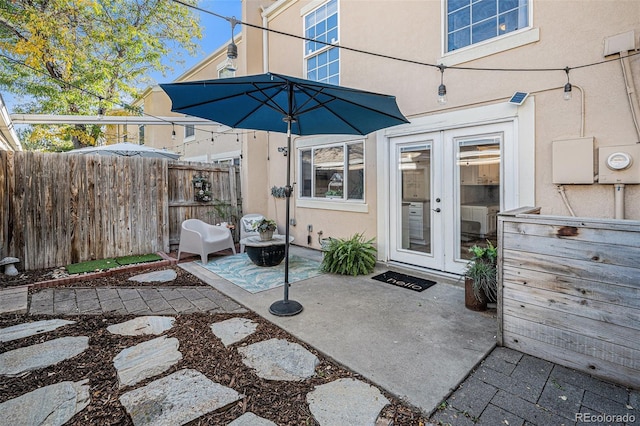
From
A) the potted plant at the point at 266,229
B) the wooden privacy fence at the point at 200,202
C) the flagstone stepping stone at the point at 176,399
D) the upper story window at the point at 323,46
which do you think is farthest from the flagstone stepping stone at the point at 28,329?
the upper story window at the point at 323,46

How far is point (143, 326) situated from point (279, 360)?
157cm

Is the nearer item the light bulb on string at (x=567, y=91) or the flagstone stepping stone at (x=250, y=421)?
the flagstone stepping stone at (x=250, y=421)

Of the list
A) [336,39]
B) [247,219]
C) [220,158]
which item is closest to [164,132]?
[220,158]

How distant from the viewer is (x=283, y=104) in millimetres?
3992

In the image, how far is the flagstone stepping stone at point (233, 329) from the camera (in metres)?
2.81

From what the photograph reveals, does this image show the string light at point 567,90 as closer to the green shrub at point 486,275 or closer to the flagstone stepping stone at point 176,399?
the green shrub at point 486,275

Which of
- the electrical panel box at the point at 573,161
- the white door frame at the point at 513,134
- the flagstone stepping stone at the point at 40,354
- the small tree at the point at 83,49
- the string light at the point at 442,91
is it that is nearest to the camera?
the flagstone stepping stone at the point at 40,354

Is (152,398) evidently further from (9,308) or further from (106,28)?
(106,28)

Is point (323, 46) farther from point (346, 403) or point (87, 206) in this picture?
point (346, 403)

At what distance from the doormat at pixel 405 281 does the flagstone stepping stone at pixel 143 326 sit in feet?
9.39

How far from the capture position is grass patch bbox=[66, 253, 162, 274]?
486cm

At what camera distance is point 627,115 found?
3049 millimetres

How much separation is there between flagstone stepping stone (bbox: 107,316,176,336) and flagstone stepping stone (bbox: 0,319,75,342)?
57 cm

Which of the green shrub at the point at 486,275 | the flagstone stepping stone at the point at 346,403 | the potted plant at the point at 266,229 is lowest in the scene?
the flagstone stepping stone at the point at 346,403
